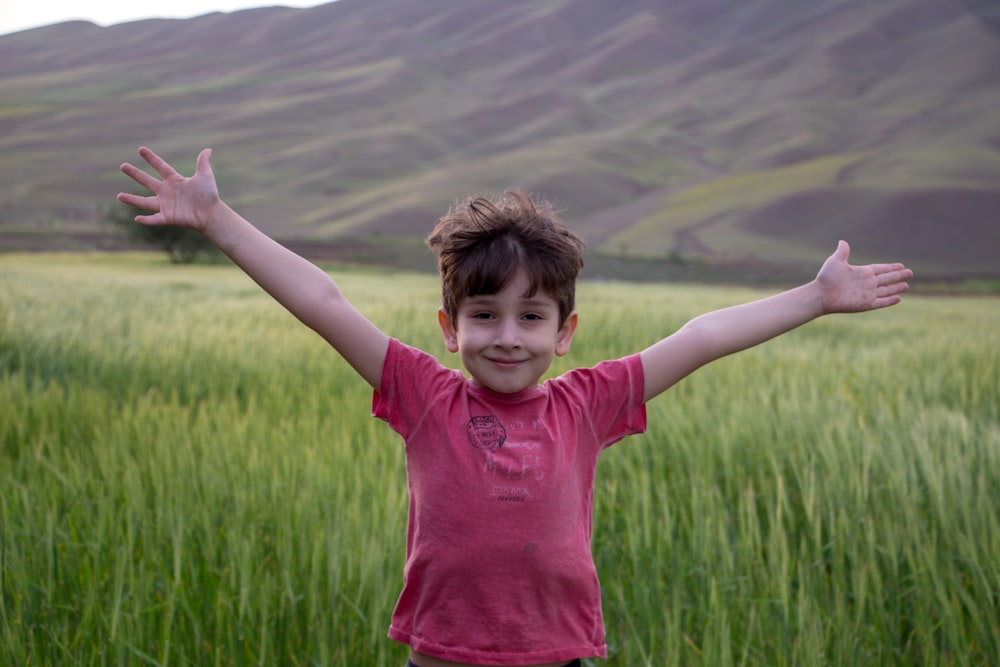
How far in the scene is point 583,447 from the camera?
4.37ft

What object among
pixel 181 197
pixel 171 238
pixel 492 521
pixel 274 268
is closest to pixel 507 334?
pixel 492 521

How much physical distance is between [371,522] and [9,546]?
2.50 feet

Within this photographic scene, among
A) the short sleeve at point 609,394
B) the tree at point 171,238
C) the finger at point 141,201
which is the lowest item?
the short sleeve at point 609,394

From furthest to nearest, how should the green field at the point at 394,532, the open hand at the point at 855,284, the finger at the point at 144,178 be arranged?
the green field at the point at 394,532 → the open hand at the point at 855,284 → the finger at the point at 144,178

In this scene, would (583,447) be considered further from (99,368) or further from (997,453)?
(99,368)

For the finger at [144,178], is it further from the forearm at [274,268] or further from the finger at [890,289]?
the finger at [890,289]

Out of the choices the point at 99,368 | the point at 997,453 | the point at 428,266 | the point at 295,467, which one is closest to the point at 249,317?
the point at 99,368

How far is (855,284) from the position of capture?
1.49 metres

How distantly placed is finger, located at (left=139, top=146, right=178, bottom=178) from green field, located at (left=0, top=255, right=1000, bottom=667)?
777mm

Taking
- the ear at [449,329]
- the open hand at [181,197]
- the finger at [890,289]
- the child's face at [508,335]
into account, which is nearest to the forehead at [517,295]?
the child's face at [508,335]

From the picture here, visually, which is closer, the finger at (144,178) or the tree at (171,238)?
the finger at (144,178)

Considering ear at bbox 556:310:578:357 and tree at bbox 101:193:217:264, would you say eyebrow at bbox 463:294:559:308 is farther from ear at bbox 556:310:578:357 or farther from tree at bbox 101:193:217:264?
tree at bbox 101:193:217:264

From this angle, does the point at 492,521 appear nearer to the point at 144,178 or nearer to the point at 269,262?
the point at 269,262

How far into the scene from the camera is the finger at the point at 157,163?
1.32 meters
